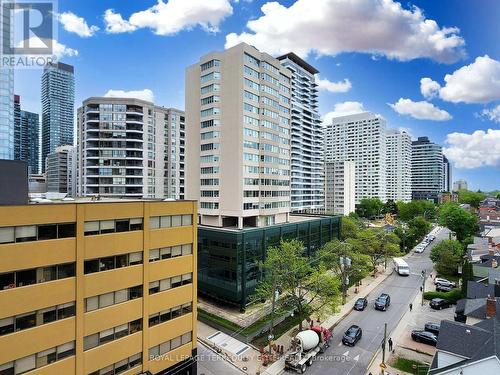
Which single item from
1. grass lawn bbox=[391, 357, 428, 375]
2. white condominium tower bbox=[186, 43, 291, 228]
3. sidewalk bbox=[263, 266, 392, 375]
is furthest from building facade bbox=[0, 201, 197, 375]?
white condominium tower bbox=[186, 43, 291, 228]

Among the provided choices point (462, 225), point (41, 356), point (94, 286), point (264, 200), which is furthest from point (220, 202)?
point (462, 225)

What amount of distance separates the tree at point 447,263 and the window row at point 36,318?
64560mm

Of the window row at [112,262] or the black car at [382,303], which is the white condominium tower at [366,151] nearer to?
the black car at [382,303]

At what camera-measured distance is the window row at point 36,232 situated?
59.3 feet

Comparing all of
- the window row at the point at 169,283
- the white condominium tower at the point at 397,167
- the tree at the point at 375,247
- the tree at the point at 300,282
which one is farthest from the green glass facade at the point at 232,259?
the white condominium tower at the point at 397,167

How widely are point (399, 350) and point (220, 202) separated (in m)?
32.8

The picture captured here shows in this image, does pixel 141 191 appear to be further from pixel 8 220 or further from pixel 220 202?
pixel 8 220

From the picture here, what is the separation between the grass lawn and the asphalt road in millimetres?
2384

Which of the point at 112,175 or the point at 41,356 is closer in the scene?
the point at 41,356

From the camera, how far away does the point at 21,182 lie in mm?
20953

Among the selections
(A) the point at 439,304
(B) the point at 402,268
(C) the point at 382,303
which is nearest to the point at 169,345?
(C) the point at 382,303

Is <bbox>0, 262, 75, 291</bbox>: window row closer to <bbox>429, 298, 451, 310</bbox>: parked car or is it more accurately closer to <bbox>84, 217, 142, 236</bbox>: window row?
<bbox>84, 217, 142, 236</bbox>: window row

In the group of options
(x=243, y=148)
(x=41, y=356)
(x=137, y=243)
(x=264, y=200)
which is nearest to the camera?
(x=41, y=356)

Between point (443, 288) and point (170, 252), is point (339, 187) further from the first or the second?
point (170, 252)
